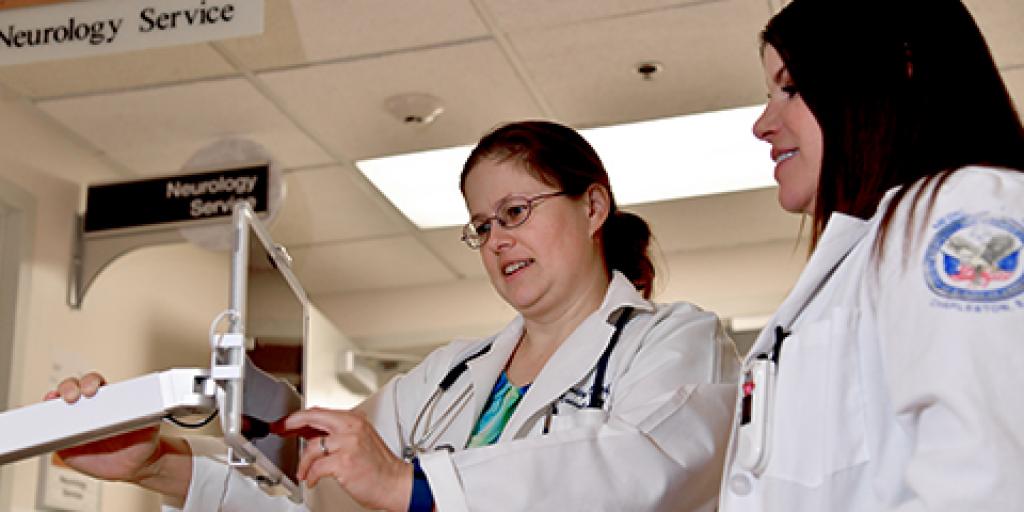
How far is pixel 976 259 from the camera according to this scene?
119 centimetres

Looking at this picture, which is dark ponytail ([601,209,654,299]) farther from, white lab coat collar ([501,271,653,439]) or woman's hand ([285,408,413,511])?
woman's hand ([285,408,413,511])

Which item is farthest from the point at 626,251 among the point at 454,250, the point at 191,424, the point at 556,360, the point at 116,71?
the point at 454,250

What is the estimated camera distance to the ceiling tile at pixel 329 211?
498 cm

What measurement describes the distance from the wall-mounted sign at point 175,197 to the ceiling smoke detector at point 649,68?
121 centimetres

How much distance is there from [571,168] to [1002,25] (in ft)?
7.13

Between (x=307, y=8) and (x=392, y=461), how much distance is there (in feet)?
7.38

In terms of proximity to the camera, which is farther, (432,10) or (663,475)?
(432,10)

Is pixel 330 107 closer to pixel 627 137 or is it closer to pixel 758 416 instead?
pixel 627 137

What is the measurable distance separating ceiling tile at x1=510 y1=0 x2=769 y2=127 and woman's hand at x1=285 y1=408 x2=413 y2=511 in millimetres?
2322

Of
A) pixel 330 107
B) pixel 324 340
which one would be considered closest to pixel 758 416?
pixel 330 107

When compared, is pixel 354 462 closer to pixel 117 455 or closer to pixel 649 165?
pixel 117 455

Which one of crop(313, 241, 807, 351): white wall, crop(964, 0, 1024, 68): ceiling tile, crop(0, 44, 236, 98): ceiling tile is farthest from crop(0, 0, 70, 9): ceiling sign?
crop(313, 241, 807, 351): white wall

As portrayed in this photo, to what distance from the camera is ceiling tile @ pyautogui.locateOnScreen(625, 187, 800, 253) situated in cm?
545

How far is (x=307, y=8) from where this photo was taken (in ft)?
11.9
